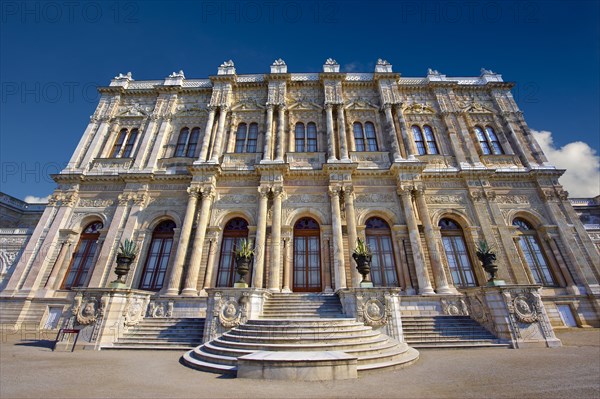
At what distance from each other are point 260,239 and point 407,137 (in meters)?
9.79

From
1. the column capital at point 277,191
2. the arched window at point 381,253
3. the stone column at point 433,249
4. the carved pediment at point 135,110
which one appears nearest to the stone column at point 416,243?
the stone column at point 433,249

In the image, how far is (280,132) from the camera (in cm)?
1504

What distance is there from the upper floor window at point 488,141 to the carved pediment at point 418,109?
9.96 feet

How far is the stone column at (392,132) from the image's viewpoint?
553 inches

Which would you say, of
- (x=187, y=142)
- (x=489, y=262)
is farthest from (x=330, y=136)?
(x=489, y=262)

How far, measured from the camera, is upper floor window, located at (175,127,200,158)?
51.0 feet

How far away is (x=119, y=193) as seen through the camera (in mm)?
14180

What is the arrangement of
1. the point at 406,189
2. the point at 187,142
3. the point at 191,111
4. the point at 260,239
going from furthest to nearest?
1. the point at 191,111
2. the point at 187,142
3. the point at 406,189
4. the point at 260,239

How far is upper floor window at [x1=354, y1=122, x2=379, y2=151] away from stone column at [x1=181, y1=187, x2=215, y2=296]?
8.71 meters

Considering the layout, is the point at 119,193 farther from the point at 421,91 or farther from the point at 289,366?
the point at 421,91

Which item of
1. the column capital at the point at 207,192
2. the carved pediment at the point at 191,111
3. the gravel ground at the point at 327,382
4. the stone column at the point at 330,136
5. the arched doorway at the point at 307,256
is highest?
the carved pediment at the point at 191,111

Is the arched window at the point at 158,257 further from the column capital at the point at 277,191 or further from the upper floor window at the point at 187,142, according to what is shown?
the column capital at the point at 277,191

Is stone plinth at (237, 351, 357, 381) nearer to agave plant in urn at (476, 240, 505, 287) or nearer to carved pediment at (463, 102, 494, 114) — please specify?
agave plant in urn at (476, 240, 505, 287)

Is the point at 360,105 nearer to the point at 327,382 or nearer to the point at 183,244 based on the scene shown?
the point at 183,244
